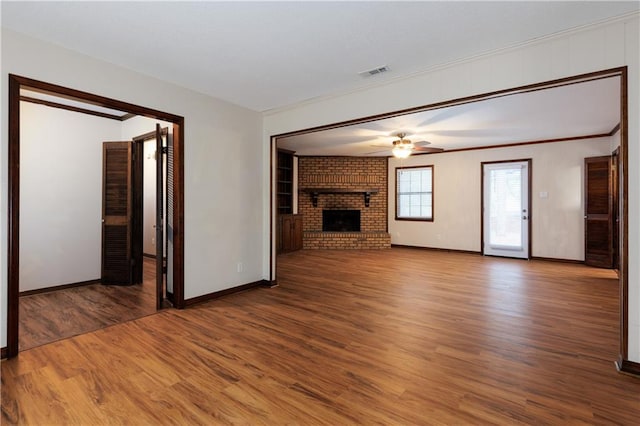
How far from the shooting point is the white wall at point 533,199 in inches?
249

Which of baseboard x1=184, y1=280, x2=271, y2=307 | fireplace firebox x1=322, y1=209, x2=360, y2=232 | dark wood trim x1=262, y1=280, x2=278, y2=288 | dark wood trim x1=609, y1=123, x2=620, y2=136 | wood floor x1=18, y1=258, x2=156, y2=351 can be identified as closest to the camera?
wood floor x1=18, y1=258, x2=156, y2=351

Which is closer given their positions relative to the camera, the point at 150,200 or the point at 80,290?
the point at 80,290

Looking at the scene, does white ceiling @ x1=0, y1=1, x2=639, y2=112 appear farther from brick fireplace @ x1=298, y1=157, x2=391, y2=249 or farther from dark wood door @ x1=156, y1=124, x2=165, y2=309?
brick fireplace @ x1=298, y1=157, x2=391, y2=249

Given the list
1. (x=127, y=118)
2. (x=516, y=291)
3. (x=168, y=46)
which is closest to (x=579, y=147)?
(x=516, y=291)

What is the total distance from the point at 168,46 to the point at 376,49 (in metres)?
1.78

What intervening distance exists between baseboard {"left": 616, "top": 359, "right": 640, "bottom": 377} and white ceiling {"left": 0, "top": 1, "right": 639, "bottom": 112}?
2.47 metres

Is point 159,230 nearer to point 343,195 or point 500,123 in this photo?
point 500,123

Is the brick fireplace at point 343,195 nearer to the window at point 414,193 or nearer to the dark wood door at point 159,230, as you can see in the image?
the window at point 414,193

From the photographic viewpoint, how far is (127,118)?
5023 millimetres

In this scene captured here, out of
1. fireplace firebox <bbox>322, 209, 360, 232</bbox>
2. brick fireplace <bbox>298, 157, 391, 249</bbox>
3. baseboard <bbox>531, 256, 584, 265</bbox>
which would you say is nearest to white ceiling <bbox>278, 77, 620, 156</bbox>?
brick fireplace <bbox>298, 157, 391, 249</bbox>

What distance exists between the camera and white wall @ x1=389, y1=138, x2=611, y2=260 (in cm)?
632

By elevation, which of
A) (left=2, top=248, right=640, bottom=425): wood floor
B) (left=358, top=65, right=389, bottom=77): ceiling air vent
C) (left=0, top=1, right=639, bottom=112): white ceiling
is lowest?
(left=2, top=248, right=640, bottom=425): wood floor

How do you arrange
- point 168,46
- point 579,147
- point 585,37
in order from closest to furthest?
point 585,37, point 168,46, point 579,147

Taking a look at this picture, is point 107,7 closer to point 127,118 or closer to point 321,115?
point 321,115
